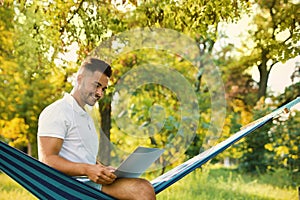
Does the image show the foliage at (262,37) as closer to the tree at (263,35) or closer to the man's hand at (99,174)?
the tree at (263,35)

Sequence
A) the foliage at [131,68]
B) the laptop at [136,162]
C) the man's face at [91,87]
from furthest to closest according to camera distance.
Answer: the foliage at [131,68] → the man's face at [91,87] → the laptop at [136,162]

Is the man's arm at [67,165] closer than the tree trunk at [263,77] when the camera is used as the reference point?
Yes

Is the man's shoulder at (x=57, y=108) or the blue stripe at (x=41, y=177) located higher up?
the man's shoulder at (x=57, y=108)

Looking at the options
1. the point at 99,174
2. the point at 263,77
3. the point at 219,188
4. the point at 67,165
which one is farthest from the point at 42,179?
the point at 263,77

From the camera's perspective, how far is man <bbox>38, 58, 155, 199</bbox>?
202cm

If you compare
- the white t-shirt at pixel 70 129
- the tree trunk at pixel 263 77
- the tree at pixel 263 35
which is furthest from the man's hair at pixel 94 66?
the tree trunk at pixel 263 77

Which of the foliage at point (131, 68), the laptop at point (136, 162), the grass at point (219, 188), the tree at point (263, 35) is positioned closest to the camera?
the laptop at point (136, 162)

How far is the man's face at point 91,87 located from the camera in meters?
2.22

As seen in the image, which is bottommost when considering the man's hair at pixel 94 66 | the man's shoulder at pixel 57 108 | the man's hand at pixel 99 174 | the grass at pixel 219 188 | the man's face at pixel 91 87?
the grass at pixel 219 188

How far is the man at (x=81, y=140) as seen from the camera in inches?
79.7

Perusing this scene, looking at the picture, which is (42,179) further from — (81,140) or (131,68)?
(131,68)

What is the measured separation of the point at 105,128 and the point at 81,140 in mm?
3823

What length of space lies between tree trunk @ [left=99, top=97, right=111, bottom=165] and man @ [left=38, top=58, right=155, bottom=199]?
3.36 m

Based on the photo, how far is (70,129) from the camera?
210 cm
